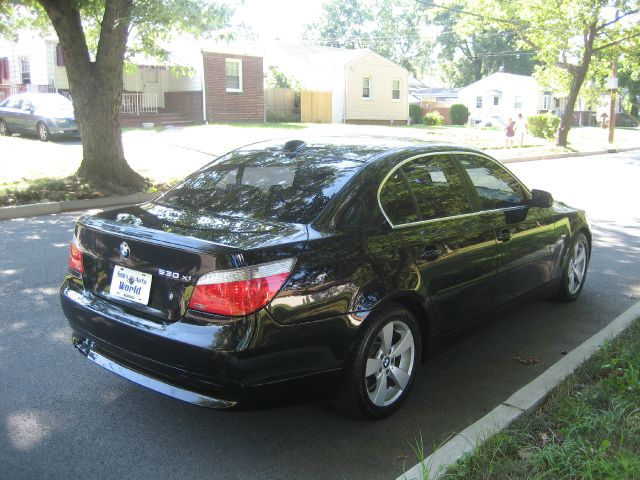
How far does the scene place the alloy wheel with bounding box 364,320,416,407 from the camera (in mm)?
3596

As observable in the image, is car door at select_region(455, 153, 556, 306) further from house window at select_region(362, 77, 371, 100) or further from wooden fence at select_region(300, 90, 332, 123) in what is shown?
house window at select_region(362, 77, 371, 100)

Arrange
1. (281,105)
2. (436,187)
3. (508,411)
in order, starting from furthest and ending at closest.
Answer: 1. (281,105)
2. (436,187)
3. (508,411)

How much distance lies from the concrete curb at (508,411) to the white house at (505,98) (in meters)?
55.2

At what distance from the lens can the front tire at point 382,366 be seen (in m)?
3.45

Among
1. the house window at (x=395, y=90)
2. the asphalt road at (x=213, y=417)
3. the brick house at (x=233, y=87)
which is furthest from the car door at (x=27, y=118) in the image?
the house window at (x=395, y=90)

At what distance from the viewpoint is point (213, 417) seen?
3.73m

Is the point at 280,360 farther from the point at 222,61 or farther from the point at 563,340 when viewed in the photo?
the point at 222,61

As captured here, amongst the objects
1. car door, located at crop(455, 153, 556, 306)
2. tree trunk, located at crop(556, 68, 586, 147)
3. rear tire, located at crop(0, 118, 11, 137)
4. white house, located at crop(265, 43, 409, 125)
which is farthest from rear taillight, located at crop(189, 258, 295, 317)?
white house, located at crop(265, 43, 409, 125)

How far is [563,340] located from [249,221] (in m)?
2.97

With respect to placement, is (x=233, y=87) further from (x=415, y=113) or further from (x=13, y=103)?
(x=415, y=113)

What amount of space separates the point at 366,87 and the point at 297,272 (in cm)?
3818

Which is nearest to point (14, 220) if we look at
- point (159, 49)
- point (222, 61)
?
point (159, 49)

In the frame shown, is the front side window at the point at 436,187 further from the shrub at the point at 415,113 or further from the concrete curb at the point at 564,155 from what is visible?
the shrub at the point at 415,113

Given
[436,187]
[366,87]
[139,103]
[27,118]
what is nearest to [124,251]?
[436,187]
